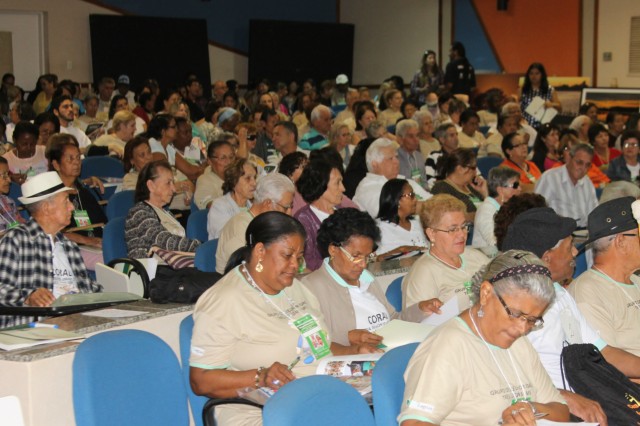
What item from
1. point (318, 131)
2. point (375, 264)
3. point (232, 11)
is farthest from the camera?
point (232, 11)

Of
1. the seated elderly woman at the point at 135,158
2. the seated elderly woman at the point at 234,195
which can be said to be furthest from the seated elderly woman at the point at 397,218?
the seated elderly woman at the point at 135,158

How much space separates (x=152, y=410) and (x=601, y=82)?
1628 centimetres

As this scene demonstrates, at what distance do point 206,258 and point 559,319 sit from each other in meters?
2.04

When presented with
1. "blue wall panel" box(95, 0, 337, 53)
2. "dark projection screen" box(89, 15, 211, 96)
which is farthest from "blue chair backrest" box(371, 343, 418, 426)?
"blue wall panel" box(95, 0, 337, 53)

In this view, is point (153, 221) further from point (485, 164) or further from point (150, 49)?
point (150, 49)

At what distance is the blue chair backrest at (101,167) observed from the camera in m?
7.94

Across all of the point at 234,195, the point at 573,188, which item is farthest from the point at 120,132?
the point at 573,188

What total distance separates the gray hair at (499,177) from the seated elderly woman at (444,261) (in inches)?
66.8

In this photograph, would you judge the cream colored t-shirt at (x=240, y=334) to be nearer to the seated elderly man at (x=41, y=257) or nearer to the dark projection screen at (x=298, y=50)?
the seated elderly man at (x=41, y=257)

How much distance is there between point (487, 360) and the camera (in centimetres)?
272

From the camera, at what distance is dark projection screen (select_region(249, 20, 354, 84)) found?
17.4 m

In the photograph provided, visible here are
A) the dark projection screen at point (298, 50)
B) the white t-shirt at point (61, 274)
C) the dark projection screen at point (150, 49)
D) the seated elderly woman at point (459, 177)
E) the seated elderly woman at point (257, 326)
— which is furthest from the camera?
the dark projection screen at point (298, 50)

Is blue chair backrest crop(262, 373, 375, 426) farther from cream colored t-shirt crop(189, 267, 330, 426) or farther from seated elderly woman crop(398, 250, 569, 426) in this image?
cream colored t-shirt crop(189, 267, 330, 426)

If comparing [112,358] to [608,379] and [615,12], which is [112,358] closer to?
[608,379]
